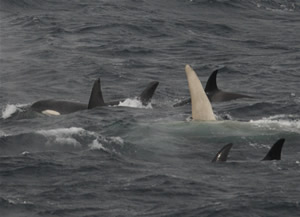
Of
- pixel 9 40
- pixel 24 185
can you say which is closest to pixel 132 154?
pixel 24 185

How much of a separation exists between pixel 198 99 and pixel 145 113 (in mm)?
2645

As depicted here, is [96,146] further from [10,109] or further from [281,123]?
[10,109]

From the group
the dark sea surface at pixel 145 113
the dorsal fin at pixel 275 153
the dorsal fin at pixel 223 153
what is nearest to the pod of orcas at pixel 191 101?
the dark sea surface at pixel 145 113

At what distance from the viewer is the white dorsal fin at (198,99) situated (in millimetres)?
18375

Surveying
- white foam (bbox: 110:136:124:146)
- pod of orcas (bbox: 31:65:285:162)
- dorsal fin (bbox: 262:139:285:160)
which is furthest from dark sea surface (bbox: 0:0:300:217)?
pod of orcas (bbox: 31:65:285:162)

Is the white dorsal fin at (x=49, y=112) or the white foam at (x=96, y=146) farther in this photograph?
the white dorsal fin at (x=49, y=112)

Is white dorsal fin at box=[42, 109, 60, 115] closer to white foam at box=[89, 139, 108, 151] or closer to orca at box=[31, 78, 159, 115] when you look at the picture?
orca at box=[31, 78, 159, 115]

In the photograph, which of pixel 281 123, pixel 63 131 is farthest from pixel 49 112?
pixel 281 123

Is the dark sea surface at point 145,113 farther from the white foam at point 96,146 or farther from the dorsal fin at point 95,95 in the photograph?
the dorsal fin at point 95,95

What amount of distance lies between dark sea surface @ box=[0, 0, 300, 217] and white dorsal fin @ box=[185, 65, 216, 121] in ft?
1.08

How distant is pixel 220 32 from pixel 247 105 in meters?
13.0

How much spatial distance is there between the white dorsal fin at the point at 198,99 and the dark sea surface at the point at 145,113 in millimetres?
329

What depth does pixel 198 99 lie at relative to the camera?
18.4 m

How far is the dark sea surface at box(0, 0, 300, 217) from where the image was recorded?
13562mm
